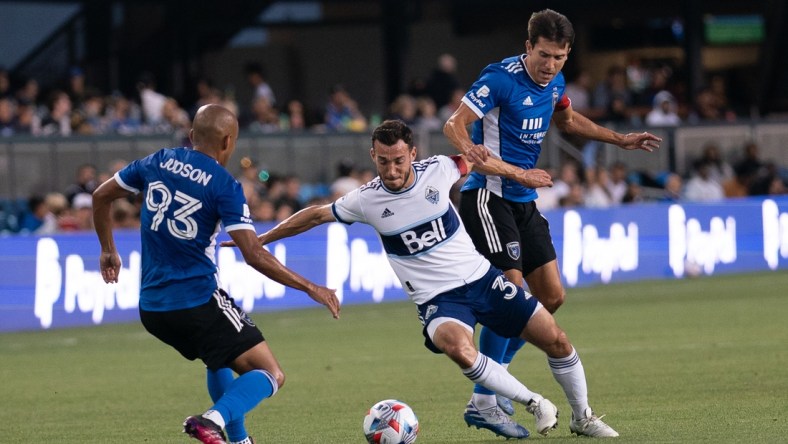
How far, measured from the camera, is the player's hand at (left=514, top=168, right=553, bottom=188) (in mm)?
8094

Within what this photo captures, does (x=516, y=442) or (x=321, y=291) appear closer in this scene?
(x=321, y=291)

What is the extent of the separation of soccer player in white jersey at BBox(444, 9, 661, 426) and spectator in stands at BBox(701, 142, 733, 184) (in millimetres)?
15872

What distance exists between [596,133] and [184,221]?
3107 millimetres

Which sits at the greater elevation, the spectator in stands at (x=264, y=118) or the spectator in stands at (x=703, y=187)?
the spectator in stands at (x=264, y=118)

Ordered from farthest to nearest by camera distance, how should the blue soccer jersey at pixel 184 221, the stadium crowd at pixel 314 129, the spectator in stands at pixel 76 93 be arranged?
1. the spectator in stands at pixel 76 93
2. the stadium crowd at pixel 314 129
3. the blue soccer jersey at pixel 184 221

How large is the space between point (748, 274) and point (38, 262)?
34.4 feet

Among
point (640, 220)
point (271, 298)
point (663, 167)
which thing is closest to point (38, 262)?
point (271, 298)

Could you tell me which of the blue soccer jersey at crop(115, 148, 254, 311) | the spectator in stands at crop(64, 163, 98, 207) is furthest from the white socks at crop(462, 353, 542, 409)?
the spectator in stands at crop(64, 163, 98, 207)

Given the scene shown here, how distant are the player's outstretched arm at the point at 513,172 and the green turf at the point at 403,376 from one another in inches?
55.6

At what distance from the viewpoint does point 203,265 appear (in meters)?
7.47

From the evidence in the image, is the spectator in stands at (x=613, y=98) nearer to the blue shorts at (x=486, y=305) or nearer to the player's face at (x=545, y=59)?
the player's face at (x=545, y=59)

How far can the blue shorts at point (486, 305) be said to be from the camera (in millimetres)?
8039

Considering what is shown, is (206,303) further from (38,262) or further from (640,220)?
(640,220)

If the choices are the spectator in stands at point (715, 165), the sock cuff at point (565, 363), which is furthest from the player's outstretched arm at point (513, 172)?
the spectator in stands at point (715, 165)
